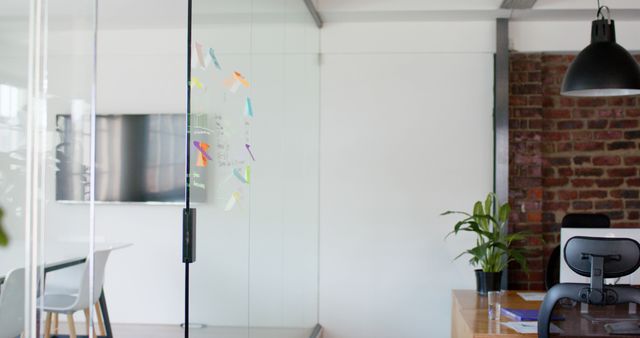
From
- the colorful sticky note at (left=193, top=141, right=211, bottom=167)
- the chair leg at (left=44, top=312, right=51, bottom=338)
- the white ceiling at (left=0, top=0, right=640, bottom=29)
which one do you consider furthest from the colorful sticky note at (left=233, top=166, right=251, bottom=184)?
the white ceiling at (left=0, top=0, right=640, bottom=29)

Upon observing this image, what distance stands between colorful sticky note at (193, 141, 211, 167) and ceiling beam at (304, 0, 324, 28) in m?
2.26

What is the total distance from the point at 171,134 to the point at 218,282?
131 inches

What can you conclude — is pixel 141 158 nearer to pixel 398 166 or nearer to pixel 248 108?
pixel 398 166

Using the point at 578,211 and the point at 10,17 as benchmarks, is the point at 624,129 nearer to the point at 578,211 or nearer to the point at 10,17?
the point at 578,211

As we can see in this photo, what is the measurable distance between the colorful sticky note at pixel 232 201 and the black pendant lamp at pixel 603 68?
1968 mm

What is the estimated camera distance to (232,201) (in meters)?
2.48

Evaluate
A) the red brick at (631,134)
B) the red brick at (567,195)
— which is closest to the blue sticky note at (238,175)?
the red brick at (567,195)

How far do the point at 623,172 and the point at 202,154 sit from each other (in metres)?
3.82

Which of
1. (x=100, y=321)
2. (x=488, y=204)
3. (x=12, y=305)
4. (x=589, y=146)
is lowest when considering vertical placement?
(x=100, y=321)

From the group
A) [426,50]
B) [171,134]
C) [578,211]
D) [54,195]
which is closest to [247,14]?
[54,195]

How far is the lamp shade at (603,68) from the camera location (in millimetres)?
3309

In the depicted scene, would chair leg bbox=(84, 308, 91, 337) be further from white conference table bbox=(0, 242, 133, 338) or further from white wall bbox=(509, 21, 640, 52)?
white wall bbox=(509, 21, 640, 52)

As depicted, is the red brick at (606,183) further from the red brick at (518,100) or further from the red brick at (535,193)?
the red brick at (518,100)

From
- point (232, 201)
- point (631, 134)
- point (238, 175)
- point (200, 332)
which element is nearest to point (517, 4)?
point (631, 134)
